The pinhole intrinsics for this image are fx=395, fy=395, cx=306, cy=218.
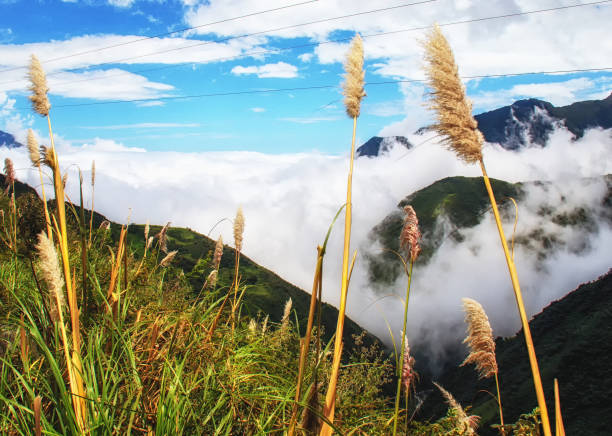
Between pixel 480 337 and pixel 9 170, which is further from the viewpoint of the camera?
pixel 9 170

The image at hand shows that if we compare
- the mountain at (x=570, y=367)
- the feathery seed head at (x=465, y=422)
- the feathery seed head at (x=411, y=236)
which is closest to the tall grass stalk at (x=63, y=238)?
the feathery seed head at (x=411, y=236)

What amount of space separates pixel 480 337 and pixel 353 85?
2.20 m

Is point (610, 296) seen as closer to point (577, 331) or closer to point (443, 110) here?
point (577, 331)

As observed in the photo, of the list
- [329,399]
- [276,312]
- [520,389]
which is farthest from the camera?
[520,389]

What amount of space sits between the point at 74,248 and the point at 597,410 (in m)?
127

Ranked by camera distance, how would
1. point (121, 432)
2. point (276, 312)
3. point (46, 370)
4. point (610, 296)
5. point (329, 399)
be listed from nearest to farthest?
point (329, 399), point (121, 432), point (46, 370), point (276, 312), point (610, 296)

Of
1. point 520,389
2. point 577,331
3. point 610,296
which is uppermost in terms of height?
point 610,296

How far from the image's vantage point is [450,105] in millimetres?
2338

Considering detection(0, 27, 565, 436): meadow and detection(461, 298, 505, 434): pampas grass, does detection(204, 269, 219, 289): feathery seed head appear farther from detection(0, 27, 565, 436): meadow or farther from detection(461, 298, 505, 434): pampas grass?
detection(461, 298, 505, 434): pampas grass

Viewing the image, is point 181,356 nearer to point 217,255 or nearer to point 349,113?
point 217,255

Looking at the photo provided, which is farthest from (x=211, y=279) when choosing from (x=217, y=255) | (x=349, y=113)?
(x=349, y=113)

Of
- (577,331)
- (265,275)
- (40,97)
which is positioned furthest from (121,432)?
(577,331)

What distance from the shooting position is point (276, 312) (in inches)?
4208

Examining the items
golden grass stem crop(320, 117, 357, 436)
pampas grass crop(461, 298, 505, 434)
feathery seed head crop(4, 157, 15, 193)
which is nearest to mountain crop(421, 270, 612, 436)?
feathery seed head crop(4, 157, 15, 193)
